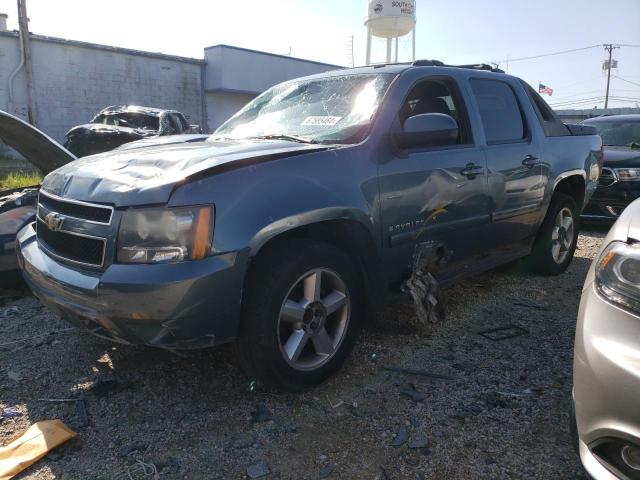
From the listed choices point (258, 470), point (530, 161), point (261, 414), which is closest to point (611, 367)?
point (258, 470)

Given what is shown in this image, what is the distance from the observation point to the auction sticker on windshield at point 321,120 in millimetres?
3301

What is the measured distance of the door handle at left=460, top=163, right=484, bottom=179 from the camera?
3.60 meters

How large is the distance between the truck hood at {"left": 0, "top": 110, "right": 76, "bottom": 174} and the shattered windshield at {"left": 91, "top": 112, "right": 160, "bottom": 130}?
6.47 meters

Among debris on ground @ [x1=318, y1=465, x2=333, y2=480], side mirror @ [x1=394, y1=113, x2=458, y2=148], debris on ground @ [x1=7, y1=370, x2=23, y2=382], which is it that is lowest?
debris on ground @ [x1=7, y1=370, x2=23, y2=382]

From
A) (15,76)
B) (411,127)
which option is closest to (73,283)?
(411,127)

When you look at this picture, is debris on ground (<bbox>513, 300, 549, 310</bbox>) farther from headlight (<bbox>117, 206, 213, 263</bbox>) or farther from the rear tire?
headlight (<bbox>117, 206, 213, 263</bbox>)

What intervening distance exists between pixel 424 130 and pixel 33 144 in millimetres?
3339

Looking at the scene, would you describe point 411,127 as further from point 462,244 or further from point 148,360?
point 148,360

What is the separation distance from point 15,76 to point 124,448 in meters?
18.3

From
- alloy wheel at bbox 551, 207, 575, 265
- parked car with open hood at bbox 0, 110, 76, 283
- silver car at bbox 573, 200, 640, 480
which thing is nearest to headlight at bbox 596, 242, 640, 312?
silver car at bbox 573, 200, 640, 480

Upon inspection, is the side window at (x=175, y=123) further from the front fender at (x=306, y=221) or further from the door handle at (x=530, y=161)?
the front fender at (x=306, y=221)

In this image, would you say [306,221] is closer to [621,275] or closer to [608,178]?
[621,275]

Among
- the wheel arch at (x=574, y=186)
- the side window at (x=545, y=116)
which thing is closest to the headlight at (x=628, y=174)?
the wheel arch at (x=574, y=186)

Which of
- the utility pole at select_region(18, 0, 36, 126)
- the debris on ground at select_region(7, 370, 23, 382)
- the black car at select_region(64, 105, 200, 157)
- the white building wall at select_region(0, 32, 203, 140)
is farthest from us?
the white building wall at select_region(0, 32, 203, 140)
